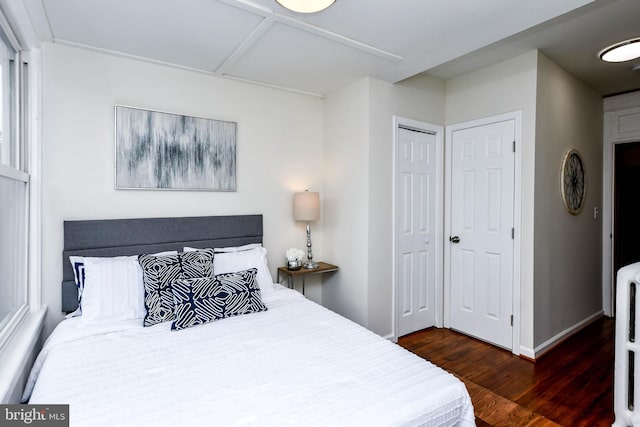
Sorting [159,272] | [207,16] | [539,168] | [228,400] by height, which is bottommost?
[228,400]

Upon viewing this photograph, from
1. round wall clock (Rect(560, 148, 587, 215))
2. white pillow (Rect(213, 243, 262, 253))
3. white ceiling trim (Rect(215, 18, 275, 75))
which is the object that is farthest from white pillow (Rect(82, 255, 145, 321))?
round wall clock (Rect(560, 148, 587, 215))

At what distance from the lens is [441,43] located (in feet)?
7.59

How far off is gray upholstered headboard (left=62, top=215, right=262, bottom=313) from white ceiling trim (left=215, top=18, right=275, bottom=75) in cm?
124

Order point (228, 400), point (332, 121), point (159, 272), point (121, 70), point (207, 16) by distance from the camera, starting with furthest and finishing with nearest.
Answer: point (332, 121) → point (121, 70) → point (159, 272) → point (207, 16) → point (228, 400)

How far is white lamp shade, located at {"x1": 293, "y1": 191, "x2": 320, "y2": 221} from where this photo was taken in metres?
3.10

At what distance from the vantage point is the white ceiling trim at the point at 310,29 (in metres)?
1.84

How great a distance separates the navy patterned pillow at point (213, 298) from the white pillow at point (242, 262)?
19 cm

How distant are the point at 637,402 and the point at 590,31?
2427 millimetres

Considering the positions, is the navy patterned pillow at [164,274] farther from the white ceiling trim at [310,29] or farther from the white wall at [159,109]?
the white ceiling trim at [310,29]

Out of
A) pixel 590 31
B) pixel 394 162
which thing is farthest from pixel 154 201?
pixel 590 31

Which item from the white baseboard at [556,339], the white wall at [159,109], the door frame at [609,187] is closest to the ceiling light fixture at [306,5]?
the white wall at [159,109]

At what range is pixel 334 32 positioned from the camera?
2.16 meters

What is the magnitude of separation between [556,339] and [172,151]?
12.4 ft

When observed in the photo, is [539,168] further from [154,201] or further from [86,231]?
[86,231]
